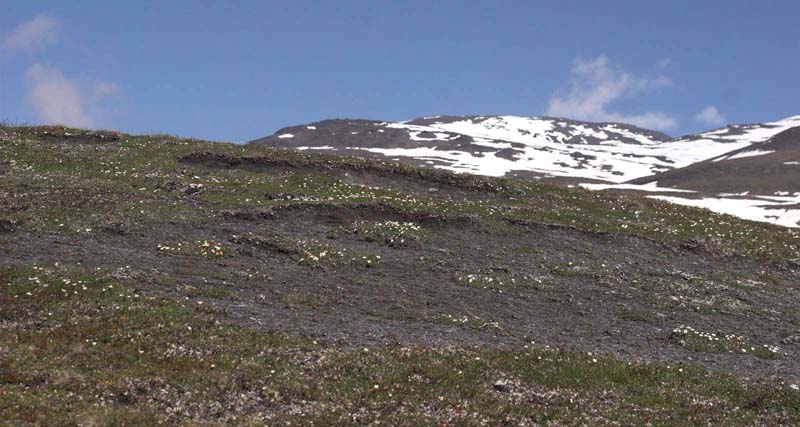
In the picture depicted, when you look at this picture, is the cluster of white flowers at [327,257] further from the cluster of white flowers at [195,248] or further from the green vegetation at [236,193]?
the green vegetation at [236,193]

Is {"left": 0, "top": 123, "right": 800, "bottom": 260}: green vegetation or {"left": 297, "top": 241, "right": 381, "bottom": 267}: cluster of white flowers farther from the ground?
{"left": 0, "top": 123, "right": 800, "bottom": 260}: green vegetation

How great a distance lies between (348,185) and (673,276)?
18.6 metres

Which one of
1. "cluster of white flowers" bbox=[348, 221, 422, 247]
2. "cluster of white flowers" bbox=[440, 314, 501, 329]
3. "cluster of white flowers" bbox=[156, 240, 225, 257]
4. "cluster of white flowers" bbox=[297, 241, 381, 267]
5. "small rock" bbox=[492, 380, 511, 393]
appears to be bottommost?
Answer: "small rock" bbox=[492, 380, 511, 393]

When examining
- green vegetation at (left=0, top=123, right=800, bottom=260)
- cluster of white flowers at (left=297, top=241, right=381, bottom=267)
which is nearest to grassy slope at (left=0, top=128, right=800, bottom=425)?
cluster of white flowers at (left=297, top=241, right=381, bottom=267)

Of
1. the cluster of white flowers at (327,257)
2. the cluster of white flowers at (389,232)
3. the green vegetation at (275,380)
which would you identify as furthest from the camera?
the cluster of white flowers at (389,232)

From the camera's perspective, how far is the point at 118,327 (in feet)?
65.8

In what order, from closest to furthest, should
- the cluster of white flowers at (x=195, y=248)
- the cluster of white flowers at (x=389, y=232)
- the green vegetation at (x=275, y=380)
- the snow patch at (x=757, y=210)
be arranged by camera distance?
the green vegetation at (x=275, y=380), the cluster of white flowers at (x=195, y=248), the cluster of white flowers at (x=389, y=232), the snow patch at (x=757, y=210)

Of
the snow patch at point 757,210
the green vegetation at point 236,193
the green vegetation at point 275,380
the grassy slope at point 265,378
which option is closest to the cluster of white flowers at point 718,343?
the grassy slope at point 265,378

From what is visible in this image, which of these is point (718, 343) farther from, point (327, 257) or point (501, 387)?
point (327, 257)

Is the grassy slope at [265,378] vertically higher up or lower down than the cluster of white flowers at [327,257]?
lower down

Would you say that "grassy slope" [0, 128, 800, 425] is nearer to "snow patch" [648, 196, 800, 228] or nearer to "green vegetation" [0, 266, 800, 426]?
"green vegetation" [0, 266, 800, 426]

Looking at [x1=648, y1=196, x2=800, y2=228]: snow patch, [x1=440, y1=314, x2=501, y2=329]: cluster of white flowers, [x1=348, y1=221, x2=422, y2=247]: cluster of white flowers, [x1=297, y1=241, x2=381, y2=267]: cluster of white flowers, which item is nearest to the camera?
[x1=440, y1=314, x2=501, y2=329]: cluster of white flowers

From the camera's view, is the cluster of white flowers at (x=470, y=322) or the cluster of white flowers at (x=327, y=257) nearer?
the cluster of white flowers at (x=470, y=322)

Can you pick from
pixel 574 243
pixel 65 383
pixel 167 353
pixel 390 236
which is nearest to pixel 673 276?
pixel 574 243
